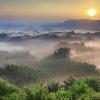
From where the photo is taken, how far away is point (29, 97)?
61.8m

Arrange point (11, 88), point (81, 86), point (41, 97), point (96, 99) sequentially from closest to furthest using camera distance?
1. point (41, 97)
2. point (96, 99)
3. point (11, 88)
4. point (81, 86)

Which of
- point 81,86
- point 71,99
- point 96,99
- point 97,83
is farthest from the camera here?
point 97,83

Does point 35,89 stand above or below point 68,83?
A: below

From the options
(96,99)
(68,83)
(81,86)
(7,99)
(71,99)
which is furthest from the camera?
(68,83)

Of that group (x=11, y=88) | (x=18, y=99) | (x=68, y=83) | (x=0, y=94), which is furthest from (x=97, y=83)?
(x=18, y=99)

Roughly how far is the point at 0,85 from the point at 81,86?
24.1 meters

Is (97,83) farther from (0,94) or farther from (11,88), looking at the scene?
(0,94)

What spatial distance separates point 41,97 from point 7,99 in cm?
1619

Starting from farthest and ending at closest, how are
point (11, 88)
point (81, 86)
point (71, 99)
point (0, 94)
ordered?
1. point (81, 86)
2. point (11, 88)
3. point (71, 99)
4. point (0, 94)

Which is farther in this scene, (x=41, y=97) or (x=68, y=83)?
(x=68, y=83)

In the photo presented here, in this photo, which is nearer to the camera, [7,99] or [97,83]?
[7,99]

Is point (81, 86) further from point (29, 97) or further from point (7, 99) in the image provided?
point (29, 97)

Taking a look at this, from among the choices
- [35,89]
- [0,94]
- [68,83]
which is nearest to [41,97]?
[35,89]

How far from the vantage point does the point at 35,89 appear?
61438 mm
